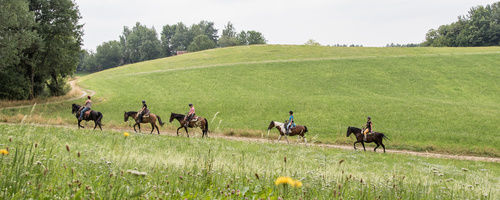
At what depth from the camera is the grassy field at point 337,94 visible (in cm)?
3453

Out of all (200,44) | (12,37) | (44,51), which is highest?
(200,44)

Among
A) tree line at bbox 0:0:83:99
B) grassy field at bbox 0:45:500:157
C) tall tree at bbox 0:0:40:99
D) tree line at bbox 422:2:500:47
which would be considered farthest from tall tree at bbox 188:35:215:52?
tall tree at bbox 0:0:40:99

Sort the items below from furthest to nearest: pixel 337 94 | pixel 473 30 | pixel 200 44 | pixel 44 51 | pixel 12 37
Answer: pixel 200 44 < pixel 473 30 < pixel 337 94 < pixel 44 51 < pixel 12 37

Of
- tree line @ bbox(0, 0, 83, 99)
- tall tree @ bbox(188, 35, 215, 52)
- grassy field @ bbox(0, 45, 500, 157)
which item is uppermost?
tall tree @ bbox(188, 35, 215, 52)

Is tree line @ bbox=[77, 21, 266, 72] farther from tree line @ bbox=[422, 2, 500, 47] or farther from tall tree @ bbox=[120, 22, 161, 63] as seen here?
tree line @ bbox=[422, 2, 500, 47]

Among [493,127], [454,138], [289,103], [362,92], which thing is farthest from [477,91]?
[289,103]

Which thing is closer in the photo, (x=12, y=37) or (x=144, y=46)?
(x=12, y=37)

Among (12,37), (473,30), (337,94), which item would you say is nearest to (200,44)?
(473,30)

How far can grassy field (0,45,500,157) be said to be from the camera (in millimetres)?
34531

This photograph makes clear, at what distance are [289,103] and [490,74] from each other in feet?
130

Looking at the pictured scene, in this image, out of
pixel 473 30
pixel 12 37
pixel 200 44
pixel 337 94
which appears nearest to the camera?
pixel 12 37

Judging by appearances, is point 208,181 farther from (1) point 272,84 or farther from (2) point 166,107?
(1) point 272,84

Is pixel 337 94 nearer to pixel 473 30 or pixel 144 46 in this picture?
pixel 473 30

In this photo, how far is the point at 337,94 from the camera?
51406 mm
